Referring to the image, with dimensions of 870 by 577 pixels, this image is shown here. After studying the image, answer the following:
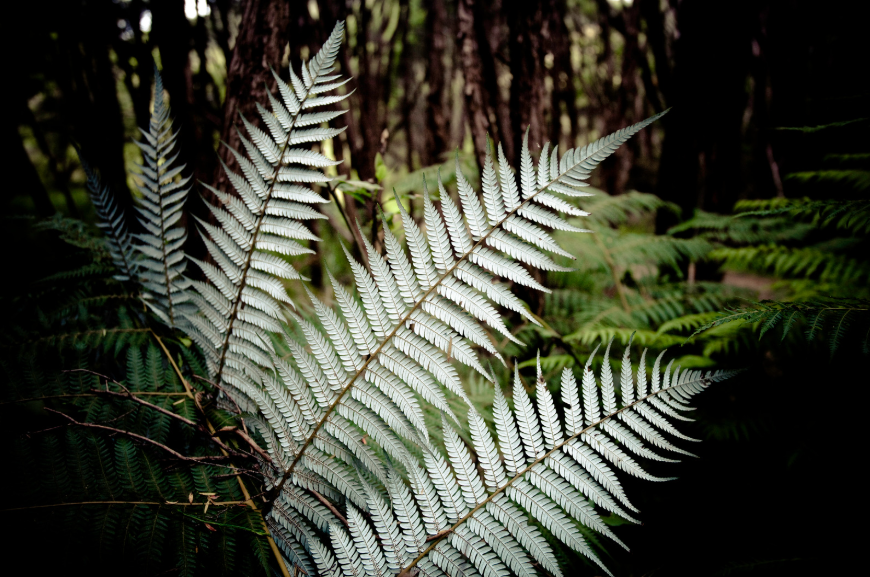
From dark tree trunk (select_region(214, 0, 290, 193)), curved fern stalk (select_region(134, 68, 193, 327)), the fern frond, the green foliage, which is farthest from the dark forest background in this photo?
the fern frond

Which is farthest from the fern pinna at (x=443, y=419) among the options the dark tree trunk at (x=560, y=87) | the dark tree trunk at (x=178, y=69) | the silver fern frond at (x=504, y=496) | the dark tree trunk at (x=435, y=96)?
the dark tree trunk at (x=560, y=87)

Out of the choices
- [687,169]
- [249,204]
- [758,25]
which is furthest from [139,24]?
[758,25]

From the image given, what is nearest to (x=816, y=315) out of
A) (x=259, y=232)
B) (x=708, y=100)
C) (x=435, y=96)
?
(x=259, y=232)

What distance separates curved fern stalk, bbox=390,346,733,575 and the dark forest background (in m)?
0.28

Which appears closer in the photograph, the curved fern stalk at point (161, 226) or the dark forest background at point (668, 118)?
the curved fern stalk at point (161, 226)

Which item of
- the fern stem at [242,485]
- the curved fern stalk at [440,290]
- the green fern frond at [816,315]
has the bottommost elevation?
the fern stem at [242,485]

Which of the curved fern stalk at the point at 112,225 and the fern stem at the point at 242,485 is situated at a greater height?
the curved fern stalk at the point at 112,225

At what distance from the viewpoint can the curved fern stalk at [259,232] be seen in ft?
2.36

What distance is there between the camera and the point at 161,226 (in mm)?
825

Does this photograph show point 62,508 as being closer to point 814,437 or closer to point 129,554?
point 129,554

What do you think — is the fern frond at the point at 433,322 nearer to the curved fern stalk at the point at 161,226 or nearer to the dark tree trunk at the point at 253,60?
the curved fern stalk at the point at 161,226

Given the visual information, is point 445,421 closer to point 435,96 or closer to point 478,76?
point 478,76

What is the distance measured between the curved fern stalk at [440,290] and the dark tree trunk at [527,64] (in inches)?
39.7

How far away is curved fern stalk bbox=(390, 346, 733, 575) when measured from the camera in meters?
0.59
